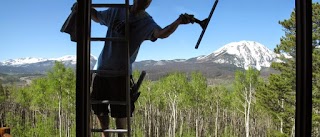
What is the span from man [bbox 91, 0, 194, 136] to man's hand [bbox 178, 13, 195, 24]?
0.11m

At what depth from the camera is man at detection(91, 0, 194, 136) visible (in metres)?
1.81

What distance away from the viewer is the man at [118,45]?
5.93ft

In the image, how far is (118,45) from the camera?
1802 millimetres

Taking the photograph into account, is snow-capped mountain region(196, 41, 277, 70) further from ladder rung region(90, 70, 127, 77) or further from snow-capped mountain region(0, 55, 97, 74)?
ladder rung region(90, 70, 127, 77)

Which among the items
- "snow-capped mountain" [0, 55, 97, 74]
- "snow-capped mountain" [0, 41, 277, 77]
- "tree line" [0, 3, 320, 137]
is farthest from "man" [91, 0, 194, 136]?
"tree line" [0, 3, 320, 137]

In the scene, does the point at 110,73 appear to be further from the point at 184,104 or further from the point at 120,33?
the point at 184,104

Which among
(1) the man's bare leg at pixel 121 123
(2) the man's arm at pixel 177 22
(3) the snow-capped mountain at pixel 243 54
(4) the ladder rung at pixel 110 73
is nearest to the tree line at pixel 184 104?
(3) the snow-capped mountain at pixel 243 54

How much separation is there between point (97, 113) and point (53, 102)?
3.02 meters

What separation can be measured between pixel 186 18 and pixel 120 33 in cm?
32

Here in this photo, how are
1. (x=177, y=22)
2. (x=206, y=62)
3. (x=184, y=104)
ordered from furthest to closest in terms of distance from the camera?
1. (x=184, y=104)
2. (x=206, y=62)
3. (x=177, y=22)

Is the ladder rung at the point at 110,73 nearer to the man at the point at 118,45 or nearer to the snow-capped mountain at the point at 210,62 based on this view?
the man at the point at 118,45

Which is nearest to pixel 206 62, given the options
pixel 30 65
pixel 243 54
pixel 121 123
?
pixel 243 54

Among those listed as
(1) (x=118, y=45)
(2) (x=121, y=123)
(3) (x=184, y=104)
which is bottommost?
(3) (x=184, y=104)

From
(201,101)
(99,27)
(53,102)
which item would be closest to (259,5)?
(201,101)
